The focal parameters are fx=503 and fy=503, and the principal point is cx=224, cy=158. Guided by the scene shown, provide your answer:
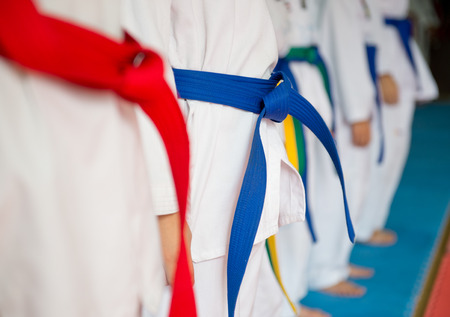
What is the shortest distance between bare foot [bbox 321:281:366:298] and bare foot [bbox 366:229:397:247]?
719 millimetres

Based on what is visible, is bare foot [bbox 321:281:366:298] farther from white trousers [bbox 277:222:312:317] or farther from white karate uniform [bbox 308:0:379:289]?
white trousers [bbox 277:222:312:317]

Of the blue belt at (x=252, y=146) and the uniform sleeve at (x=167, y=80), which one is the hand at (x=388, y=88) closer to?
the blue belt at (x=252, y=146)

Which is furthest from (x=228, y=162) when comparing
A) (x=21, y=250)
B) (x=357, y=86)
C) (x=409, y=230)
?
(x=409, y=230)

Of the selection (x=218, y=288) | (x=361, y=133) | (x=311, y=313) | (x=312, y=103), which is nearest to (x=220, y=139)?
(x=218, y=288)

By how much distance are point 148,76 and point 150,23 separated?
0.36 m

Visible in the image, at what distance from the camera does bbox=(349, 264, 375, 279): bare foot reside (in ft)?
9.48

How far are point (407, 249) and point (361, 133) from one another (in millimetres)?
1091

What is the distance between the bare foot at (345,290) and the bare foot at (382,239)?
0.72 meters

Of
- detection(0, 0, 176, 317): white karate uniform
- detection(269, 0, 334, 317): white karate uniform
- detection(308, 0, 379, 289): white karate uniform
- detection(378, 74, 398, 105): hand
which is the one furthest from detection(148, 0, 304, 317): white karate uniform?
detection(378, 74, 398, 105): hand

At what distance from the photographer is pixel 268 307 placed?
1.64m

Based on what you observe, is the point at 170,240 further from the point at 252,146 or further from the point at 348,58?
the point at 348,58

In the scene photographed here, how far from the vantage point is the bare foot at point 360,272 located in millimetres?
2891

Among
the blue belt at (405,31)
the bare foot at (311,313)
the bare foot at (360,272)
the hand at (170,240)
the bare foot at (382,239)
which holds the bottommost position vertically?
the bare foot at (311,313)

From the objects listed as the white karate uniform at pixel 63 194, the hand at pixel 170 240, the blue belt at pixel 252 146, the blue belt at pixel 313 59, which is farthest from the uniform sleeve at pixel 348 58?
the white karate uniform at pixel 63 194
